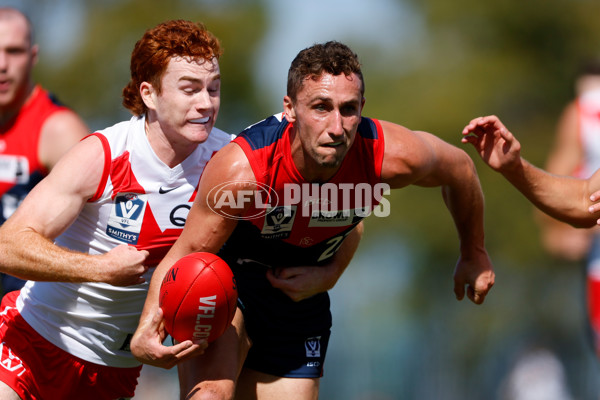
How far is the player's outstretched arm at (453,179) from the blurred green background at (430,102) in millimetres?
11648

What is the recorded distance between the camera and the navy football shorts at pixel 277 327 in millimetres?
5797

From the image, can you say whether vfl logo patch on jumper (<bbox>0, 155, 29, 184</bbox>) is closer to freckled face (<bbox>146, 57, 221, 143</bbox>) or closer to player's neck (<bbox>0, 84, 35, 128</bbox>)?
player's neck (<bbox>0, 84, 35, 128</bbox>)

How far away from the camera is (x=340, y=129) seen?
16.2 feet

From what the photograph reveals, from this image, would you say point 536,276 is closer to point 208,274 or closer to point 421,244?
point 421,244

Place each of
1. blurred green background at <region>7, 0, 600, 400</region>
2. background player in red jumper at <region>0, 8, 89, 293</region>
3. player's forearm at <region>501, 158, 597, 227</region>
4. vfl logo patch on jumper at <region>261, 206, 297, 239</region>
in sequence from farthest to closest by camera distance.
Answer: blurred green background at <region>7, 0, 600, 400</region>, background player in red jumper at <region>0, 8, 89, 293</region>, player's forearm at <region>501, 158, 597, 227</region>, vfl logo patch on jumper at <region>261, 206, 297, 239</region>

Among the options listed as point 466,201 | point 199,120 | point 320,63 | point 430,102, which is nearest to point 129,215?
point 199,120

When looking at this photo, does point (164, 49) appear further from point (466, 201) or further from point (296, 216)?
point (466, 201)

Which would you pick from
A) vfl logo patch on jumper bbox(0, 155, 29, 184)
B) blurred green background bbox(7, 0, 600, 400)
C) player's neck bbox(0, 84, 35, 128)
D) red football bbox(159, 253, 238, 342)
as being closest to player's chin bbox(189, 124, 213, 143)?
red football bbox(159, 253, 238, 342)

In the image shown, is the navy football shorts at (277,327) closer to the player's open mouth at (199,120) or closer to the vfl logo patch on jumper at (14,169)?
the player's open mouth at (199,120)

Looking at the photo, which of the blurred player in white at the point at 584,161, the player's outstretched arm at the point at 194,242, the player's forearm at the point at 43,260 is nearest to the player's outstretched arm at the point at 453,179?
the player's outstretched arm at the point at 194,242

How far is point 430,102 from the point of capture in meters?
22.3

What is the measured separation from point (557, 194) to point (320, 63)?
6.33ft

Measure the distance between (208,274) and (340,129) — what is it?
108 cm

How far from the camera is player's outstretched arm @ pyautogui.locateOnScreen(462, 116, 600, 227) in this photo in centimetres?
543
